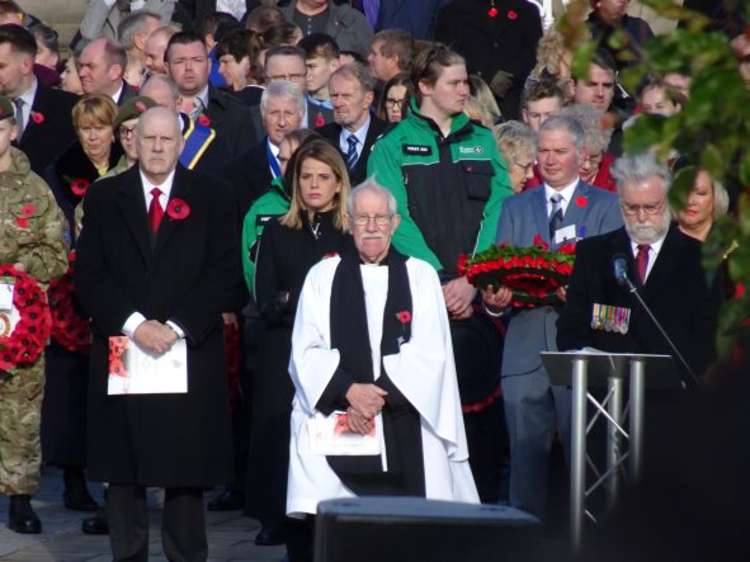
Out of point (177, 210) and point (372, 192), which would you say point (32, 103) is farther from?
point (372, 192)

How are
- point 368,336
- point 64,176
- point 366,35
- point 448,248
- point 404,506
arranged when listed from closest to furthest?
point 404,506
point 368,336
point 448,248
point 64,176
point 366,35

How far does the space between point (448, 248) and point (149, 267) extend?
6.35 ft

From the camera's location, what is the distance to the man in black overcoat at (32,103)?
11.3m

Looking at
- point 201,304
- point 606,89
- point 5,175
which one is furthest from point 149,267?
point 606,89

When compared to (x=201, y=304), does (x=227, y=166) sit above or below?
above

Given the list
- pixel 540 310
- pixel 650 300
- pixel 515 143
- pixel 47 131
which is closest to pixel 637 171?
pixel 650 300

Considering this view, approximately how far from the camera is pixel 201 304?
794 cm

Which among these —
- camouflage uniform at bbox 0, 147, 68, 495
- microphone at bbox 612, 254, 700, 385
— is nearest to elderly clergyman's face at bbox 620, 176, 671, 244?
microphone at bbox 612, 254, 700, 385

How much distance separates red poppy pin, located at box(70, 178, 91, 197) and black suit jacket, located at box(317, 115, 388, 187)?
57.2 inches

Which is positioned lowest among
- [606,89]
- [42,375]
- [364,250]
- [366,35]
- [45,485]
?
[45,485]

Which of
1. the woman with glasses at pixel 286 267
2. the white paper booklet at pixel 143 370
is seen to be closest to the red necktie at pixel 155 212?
the white paper booklet at pixel 143 370

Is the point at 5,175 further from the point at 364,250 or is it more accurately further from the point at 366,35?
the point at 366,35

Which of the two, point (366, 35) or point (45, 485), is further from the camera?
point (366, 35)

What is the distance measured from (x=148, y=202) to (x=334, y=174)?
3.18ft
